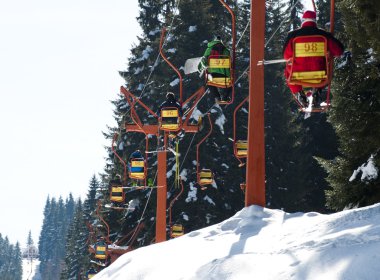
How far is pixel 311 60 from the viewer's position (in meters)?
9.48

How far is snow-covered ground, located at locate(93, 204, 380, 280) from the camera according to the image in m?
7.14

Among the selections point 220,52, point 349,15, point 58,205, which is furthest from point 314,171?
point 58,205

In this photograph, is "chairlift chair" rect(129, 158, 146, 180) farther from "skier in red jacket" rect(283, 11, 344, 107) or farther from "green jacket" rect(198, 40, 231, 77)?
"skier in red jacket" rect(283, 11, 344, 107)

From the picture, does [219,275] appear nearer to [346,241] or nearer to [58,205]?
[346,241]

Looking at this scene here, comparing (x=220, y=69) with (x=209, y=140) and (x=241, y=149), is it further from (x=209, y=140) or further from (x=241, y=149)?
(x=209, y=140)

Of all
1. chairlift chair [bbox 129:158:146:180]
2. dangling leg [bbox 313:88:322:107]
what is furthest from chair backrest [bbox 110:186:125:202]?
dangling leg [bbox 313:88:322:107]

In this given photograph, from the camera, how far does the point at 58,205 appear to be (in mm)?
199500

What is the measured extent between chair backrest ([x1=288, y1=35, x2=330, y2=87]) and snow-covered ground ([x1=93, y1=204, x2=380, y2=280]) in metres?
1.86

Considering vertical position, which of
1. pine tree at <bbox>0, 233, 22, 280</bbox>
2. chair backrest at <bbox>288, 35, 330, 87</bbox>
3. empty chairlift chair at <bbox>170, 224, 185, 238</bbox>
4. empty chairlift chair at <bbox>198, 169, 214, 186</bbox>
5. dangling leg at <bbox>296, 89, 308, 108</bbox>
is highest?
chair backrest at <bbox>288, 35, 330, 87</bbox>

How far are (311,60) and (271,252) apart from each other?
110 inches

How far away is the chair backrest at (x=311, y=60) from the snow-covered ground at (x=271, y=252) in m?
1.86

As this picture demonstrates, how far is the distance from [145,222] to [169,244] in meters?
24.8

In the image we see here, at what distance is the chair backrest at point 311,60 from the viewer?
31.1 feet

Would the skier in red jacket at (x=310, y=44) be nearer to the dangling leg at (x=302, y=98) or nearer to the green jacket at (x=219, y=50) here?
the dangling leg at (x=302, y=98)
